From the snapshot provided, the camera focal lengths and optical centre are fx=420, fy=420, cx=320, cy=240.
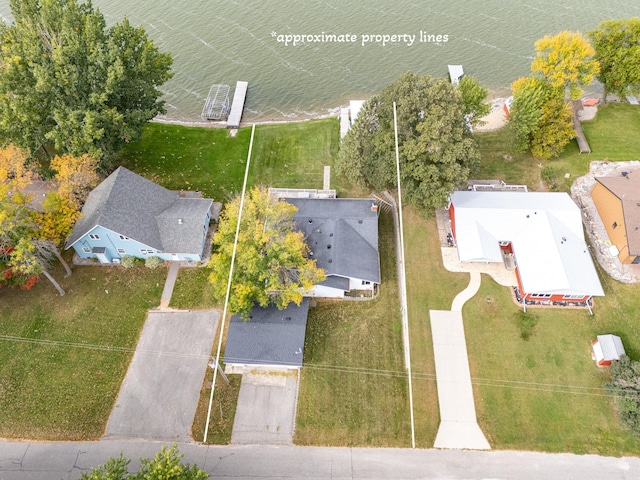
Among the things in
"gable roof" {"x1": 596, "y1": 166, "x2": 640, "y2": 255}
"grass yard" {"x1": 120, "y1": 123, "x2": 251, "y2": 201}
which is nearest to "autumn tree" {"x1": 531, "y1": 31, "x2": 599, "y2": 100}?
"gable roof" {"x1": 596, "y1": 166, "x2": 640, "y2": 255}

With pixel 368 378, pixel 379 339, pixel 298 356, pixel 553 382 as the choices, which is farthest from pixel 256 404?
pixel 553 382

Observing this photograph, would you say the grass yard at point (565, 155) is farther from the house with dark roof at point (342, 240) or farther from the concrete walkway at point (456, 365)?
the house with dark roof at point (342, 240)

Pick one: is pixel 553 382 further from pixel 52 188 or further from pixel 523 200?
pixel 52 188

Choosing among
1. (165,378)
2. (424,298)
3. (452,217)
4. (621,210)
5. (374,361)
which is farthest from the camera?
(452,217)

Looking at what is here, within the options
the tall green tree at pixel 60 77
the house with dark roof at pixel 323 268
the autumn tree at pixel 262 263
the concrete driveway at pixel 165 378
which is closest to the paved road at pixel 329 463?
the concrete driveway at pixel 165 378

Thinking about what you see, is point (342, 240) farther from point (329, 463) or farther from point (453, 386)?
point (329, 463)

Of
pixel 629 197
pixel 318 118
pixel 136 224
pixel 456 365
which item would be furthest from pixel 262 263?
pixel 629 197
